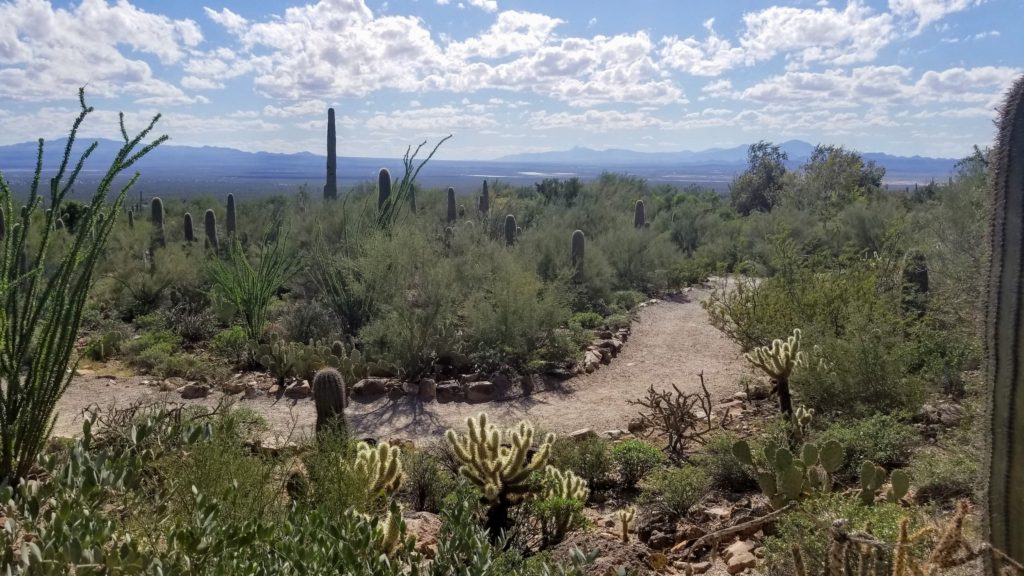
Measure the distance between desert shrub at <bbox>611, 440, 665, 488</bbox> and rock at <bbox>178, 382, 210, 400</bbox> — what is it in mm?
5458

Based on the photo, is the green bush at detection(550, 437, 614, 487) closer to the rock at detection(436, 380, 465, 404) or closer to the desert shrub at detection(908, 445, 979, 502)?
the desert shrub at detection(908, 445, 979, 502)

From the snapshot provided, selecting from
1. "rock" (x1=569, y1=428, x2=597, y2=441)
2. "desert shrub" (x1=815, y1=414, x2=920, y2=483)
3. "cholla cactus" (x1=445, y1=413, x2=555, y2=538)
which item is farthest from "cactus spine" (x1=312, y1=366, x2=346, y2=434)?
"desert shrub" (x1=815, y1=414, x2=920, y2=483)

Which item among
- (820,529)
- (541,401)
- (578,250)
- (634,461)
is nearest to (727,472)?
(634,461)

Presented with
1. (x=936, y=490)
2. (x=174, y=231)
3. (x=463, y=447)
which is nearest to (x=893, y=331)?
(x=936, y=490)

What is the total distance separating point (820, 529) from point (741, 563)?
0.88 m

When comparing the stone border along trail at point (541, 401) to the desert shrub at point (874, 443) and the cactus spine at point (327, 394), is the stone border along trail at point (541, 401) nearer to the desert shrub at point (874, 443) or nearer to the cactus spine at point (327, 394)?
the cactus spine at point (327, 394)

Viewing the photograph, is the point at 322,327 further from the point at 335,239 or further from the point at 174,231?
the point at 174,231

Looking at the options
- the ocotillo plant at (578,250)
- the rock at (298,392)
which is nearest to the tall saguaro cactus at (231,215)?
the ocotillo plant at (578,250)

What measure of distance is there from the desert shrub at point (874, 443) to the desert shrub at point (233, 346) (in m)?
7.73

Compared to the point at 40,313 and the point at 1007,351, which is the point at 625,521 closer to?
the point at 1007,351

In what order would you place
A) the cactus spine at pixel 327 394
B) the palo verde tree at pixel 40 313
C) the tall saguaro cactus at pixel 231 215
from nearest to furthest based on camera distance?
the palo verde tree at pixel 40 313 → the cactus spine at pixel 327 394 → the tall saguaro cactus at pixel 231 215

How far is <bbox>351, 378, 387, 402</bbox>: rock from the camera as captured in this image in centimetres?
968

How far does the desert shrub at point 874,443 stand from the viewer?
5.92 meters

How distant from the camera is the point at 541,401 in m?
9.45
